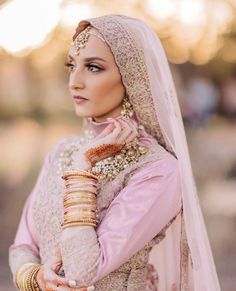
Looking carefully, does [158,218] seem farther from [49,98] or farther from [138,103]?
[49,98]

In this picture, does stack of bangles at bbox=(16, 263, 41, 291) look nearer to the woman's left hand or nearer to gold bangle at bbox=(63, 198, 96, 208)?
the woman's left hand

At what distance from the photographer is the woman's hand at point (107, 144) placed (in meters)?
1.93

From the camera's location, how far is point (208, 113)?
6207 millimetres

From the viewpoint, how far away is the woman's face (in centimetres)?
196

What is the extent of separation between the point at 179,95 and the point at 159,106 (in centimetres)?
402

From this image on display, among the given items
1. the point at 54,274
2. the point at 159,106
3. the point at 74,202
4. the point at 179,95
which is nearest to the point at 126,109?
the point at 159,106

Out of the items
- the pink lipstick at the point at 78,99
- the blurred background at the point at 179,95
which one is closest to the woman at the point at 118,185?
the pink lipstick at the point at 78,99

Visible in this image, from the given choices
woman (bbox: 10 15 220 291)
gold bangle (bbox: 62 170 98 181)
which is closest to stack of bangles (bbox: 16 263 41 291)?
woman (bbox: 10 15 220 291)

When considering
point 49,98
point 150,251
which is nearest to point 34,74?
point 49,98

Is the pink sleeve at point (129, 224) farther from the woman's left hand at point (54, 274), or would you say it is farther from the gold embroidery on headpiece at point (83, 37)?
the gold embroidery on headpiece at point (83, 37)

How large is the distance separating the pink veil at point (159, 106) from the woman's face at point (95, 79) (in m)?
0.02

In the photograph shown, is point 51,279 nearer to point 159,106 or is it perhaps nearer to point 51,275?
point 51,275

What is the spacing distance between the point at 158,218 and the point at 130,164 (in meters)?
0.16

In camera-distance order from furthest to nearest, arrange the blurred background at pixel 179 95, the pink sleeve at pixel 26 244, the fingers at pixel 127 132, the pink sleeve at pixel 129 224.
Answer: the blurred background at pixel 179 95, the pink sleeve at pixel 26 244, the fingers at pixel 127 132, the pink sleeve at pixel 129 224
